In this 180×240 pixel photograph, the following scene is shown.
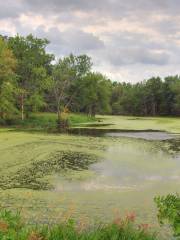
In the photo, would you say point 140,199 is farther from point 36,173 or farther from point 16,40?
point 16,40

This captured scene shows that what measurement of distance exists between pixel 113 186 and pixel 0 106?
31.3 meters

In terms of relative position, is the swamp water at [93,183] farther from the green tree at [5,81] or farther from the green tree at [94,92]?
A: the green tree at [94,92]

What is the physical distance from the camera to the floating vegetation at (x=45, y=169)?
14.3m

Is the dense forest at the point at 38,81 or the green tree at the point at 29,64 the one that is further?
the green tree at the point at 29,64

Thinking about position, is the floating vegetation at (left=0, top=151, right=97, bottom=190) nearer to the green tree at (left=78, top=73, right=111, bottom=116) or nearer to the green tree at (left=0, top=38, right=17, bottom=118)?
the green tree at (left=0, top=38, right=17, bottom=118)

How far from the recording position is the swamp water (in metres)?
10.9

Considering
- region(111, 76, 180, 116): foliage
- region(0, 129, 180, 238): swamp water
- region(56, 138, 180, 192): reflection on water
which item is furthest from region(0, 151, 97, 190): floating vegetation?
region(111, 76, 180, 116): foliage

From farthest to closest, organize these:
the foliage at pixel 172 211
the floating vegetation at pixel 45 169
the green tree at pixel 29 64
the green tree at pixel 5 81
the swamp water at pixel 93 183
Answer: the green tree at pixel 29 64
the green tree at pixel 5 81
the floating vegetation at pixel 45 169
the swamp water at pixel 93 183
the foliage at pixel 172 211

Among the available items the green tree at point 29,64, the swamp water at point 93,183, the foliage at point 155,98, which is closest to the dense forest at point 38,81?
the green tree at point 29,64

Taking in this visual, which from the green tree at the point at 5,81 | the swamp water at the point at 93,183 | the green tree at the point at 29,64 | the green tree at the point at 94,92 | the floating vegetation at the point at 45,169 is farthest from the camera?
the green tree at the point at 94,92

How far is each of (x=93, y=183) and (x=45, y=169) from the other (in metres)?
3.61

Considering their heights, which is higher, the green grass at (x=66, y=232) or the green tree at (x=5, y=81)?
the green tree at (x=5, y=81)

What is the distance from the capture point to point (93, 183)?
15.0m

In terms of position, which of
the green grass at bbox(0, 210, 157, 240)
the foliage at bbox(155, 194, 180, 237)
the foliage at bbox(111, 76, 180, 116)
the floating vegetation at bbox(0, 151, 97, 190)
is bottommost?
the floating vegetation at bbox(0, 151, 97, 190)
